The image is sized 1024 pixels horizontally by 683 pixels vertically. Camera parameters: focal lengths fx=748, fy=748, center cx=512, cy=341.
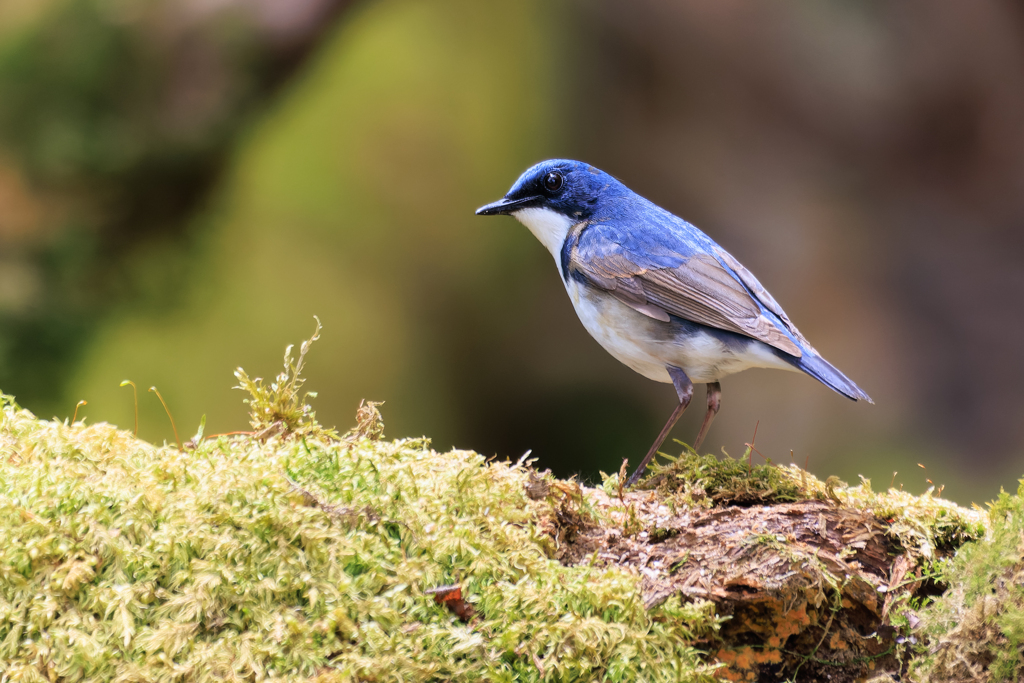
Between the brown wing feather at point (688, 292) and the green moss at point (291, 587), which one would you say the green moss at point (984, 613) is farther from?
the brown wing feather at point (688, 292)

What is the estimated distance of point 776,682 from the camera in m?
2.23

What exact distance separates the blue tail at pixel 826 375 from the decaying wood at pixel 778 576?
64 cm

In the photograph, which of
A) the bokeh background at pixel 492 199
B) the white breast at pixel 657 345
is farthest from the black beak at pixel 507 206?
the bokeh background at pixel 492 199

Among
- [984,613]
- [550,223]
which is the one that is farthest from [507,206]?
[984,613]

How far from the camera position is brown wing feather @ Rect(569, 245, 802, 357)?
337cm

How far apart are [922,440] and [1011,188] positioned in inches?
125

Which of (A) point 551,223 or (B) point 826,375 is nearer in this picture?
→ (B) point 826,375

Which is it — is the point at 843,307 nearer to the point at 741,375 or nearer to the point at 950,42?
the point at 741,375

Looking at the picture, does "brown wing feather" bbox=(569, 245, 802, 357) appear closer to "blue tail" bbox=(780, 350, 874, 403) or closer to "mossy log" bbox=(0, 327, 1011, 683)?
"blue tail" bbox=(780, 350, 874, 403)

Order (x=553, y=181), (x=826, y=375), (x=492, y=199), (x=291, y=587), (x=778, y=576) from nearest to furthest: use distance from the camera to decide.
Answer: (x=291, y=587), (x=778, y=576), (x=826, y=375), (x=553, y=181), (x=492, y=199)

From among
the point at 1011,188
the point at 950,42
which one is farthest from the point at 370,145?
the point at 1011,188

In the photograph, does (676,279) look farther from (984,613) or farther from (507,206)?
(984,613)

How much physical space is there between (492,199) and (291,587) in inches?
234

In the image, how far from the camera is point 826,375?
311 cm
